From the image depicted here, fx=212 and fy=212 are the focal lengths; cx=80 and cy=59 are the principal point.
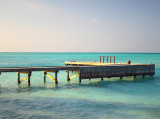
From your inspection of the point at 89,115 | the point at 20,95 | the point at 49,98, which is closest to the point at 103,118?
the point at 89,115

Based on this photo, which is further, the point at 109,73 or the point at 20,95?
the point at 109,73

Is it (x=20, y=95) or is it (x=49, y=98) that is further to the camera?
(x=20, y=95)

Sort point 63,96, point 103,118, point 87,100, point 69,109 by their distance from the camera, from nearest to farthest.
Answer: point 103,118
point 69,109
point 87,100
point 63,96

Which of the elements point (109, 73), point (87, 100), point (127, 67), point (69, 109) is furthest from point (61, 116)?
point (127, 67)

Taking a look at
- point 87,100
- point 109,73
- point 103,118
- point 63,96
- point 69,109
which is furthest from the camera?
point 109,73

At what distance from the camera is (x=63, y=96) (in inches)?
840

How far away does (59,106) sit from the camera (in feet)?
56.7

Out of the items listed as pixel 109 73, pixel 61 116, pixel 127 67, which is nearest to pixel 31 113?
pixel 61 116

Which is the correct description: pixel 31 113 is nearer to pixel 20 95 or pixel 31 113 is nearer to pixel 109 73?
pixel 20 95

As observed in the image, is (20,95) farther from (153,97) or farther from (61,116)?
(153,97)

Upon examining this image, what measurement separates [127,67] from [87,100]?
1653 cm

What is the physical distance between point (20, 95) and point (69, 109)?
24.4ft

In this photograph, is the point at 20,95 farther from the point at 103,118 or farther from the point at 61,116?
the point at 103,118

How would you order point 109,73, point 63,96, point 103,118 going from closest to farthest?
point 103,118 < point 63,96 < point 109,73
